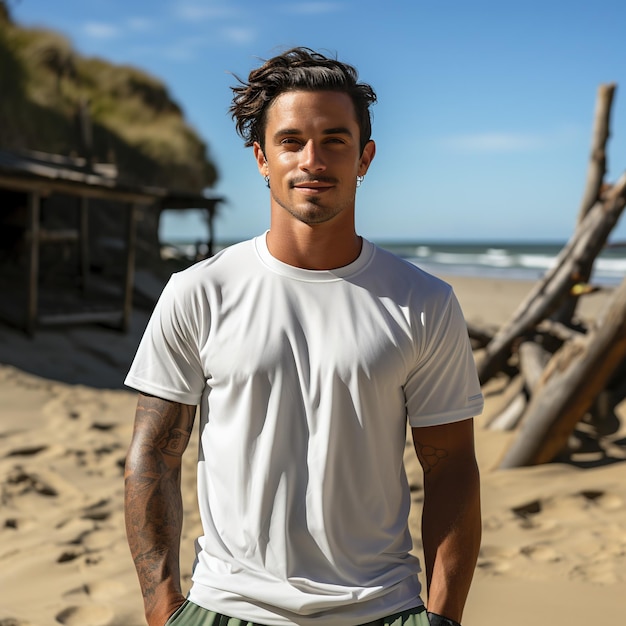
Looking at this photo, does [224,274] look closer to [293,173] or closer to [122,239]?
[293,173]

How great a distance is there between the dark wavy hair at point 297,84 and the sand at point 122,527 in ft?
8.11

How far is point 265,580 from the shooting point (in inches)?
66.7

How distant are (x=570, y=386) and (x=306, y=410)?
3.90 metres

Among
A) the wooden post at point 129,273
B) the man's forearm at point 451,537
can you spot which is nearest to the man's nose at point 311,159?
the man's forearm at point 451,537

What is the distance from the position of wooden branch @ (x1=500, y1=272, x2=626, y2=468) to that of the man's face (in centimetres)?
363

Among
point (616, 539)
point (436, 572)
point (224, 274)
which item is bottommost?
point (616, 539)

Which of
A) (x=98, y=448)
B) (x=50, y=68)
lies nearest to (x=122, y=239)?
(x=98, y=448)

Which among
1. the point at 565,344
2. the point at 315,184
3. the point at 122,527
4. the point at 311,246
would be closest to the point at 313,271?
the point at 311,246

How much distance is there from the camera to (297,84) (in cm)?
184

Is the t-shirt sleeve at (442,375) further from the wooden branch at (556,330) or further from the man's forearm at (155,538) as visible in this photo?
→ the wooden branch at (556,330)

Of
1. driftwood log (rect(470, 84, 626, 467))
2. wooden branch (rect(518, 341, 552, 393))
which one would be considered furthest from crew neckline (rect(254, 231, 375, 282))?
wooden branch (rect(518, 341, 552, 393))

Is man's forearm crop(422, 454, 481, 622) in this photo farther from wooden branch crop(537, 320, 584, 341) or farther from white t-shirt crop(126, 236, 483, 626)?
wooden branch crop(537, 320, 584, 341)

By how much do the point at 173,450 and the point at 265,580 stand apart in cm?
41

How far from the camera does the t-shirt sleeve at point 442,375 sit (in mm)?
1806
